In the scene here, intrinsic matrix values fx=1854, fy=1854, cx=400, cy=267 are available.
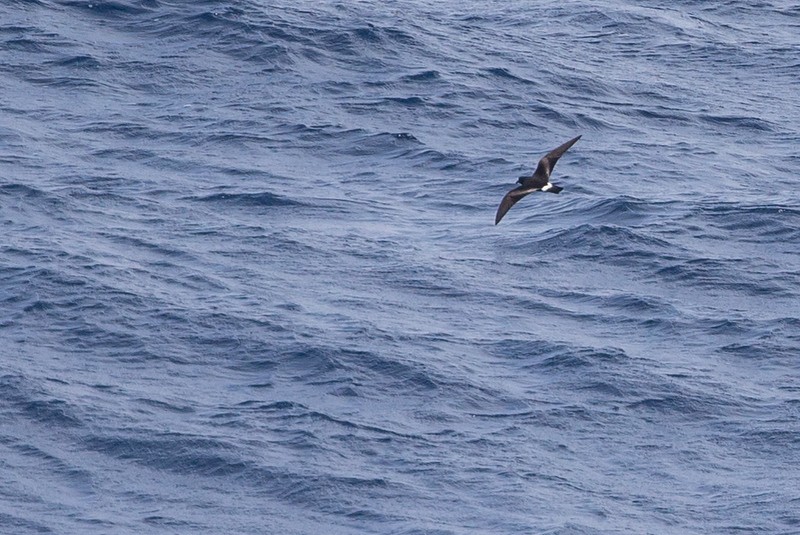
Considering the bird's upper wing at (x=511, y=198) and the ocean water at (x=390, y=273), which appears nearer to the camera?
the ocean water at (x=390, y=273)

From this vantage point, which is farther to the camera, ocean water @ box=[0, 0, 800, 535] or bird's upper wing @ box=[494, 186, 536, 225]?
bird's upper wing @ box=[494, 186, 536, 225]

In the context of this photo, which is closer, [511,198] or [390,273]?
[511,198]

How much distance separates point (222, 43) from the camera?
42.8 meters

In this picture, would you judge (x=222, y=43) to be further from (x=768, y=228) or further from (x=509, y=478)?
(x=509, y=478)

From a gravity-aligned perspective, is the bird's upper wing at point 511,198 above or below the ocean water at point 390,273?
above

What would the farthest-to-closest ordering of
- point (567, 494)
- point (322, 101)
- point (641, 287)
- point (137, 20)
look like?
point (137, 20) < point (322, 101) < point (641, 287) < point (567, 494)

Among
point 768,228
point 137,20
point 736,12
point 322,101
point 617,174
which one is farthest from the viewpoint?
point 736,12

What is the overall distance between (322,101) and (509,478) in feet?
49.4

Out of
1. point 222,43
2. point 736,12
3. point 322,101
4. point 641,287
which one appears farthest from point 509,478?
point 736,12

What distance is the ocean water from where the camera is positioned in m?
27.3

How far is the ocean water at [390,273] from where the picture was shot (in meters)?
27.3

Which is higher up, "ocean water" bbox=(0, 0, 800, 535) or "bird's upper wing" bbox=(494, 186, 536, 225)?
"bird's upper wing" bbox=(494, 186, 536, 225)

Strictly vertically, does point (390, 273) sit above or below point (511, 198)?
below

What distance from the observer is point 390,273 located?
3309cm
